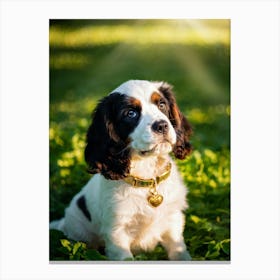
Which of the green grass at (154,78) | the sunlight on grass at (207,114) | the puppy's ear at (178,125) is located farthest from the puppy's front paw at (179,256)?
the sunlight on grass at (207,114)

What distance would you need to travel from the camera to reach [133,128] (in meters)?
4.96

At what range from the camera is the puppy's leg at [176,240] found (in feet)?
17.8

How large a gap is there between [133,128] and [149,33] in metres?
1.07

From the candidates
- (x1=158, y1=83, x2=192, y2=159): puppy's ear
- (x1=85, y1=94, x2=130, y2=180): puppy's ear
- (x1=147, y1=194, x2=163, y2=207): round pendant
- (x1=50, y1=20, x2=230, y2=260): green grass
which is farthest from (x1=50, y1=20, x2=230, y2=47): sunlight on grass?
(x1=147, y1=194, x2=163, y2=207): round pendant

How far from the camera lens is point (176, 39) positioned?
231 inches

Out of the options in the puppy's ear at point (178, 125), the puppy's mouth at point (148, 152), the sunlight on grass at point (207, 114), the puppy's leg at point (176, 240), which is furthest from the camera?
the sunlight on grass at point (207, 114)

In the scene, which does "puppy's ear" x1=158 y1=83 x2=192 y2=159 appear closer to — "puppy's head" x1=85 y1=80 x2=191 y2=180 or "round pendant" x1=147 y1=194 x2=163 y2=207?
"puppy's head" x1=85 y1=80 x2=191 y2=180

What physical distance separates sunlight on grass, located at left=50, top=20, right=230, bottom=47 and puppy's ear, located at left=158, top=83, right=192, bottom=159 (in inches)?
23.1

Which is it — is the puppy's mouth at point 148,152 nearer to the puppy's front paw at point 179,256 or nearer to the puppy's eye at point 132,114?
A: the puppy's eye at point 132,114

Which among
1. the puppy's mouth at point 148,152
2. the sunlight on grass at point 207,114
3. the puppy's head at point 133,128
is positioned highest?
the sunlight on grass at point 207,114

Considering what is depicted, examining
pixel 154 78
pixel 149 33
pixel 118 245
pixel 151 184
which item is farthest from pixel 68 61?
pixel 118 245

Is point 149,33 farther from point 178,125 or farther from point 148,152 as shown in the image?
point 148,152
